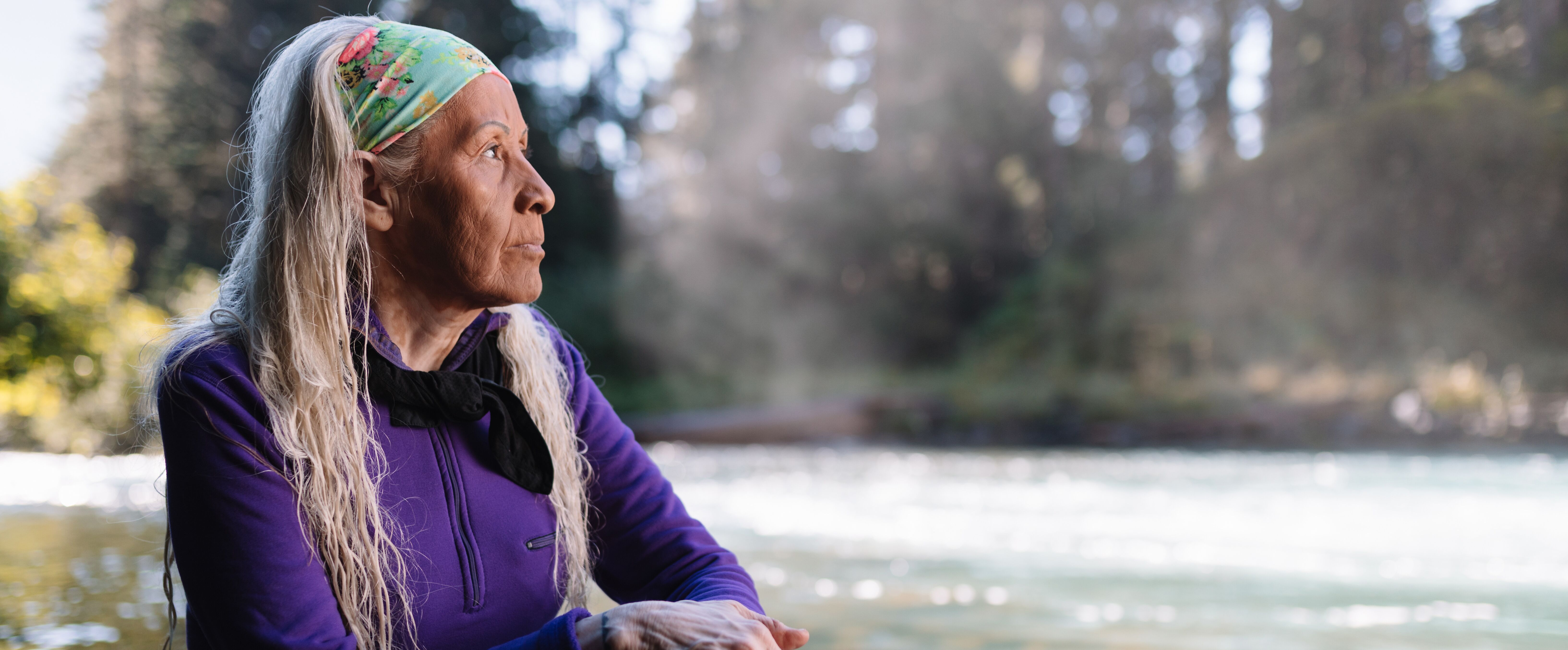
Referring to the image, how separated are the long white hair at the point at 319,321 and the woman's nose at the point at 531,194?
0.39ft

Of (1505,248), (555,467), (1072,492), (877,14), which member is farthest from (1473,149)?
(555,467)

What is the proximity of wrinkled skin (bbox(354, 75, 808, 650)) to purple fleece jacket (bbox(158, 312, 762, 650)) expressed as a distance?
0.23 ft

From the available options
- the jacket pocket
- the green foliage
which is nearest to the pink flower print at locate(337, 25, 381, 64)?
the jacket pocket

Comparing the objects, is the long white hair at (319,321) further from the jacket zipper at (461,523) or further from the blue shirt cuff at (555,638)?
the blue shirt cuff at (555,638)

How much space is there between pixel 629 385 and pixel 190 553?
18.6 m

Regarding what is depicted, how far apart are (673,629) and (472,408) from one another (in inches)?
13.3

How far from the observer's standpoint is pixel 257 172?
116 centimetres

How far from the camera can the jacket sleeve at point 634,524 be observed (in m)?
1.35

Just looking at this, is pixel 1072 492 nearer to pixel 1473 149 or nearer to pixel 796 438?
pixel 796 438

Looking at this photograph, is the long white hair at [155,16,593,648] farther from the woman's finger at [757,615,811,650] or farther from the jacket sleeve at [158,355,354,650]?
the woman's finger at [757,615,811,650]

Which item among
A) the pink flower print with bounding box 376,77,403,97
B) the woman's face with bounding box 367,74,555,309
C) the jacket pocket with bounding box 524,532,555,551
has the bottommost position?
the jacket pocket with bounding box 524,532,555,551

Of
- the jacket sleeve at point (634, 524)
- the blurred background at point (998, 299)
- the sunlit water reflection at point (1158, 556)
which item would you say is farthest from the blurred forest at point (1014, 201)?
the jacket sleeve at point (634, 524)

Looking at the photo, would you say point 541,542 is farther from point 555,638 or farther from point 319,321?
point 319,321

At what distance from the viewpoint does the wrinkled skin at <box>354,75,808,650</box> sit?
1144 mm
